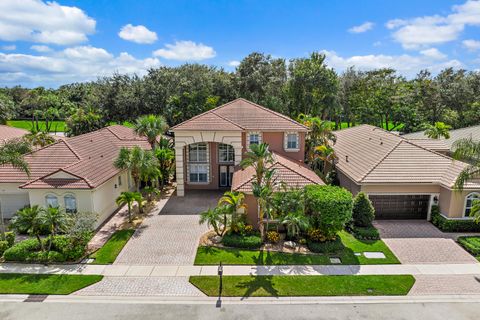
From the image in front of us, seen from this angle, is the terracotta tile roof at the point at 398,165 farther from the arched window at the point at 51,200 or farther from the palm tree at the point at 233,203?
the arched window at the point at 51,200

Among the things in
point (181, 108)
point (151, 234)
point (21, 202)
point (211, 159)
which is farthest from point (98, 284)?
point (181, 108)

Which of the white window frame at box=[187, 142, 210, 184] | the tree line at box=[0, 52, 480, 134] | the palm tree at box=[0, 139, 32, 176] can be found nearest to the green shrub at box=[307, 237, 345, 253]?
the white window frame at box=[187, 142, 210, 184]

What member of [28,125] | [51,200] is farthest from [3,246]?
[28,125]

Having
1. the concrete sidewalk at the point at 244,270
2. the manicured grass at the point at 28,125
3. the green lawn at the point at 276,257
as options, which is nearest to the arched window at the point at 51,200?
the concrete sidewalk at the point at 244,270

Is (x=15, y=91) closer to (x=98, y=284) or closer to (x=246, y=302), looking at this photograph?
(x=98, y=284)

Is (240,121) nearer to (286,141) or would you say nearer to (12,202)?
(286,141)
